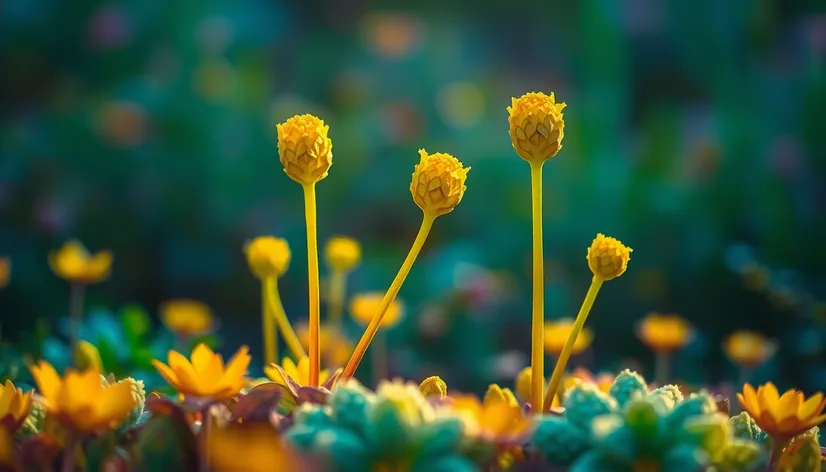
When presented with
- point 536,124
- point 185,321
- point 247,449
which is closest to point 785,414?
point 536,124

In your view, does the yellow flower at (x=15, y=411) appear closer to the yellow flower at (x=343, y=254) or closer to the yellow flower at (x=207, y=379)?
the yellow flower at (x=207, y=379)

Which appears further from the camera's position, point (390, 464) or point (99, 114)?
point (99, 114)

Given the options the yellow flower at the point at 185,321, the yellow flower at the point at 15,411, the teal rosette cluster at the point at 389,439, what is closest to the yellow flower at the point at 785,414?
the teal rosette cluster at the point at 389,439

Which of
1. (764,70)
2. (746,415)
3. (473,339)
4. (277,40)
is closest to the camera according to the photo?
(746,415)

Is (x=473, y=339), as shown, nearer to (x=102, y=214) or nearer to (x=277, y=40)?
(x=102, y=214)

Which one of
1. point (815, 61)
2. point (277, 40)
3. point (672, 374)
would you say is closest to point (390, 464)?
point (672, 374)
